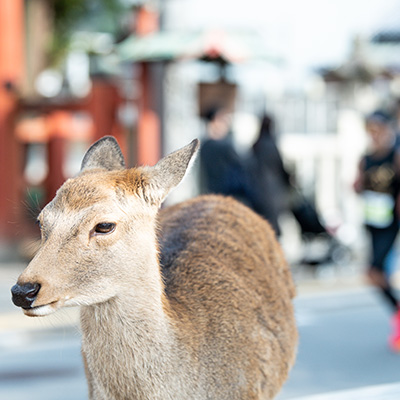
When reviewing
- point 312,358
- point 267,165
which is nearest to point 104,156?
point 312,358

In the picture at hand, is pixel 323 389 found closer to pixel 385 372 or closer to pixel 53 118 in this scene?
pixel 385 372

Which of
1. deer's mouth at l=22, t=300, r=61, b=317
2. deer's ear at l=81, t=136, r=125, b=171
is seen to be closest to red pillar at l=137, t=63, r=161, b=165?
deer's ear at l=81, t=136, r=125, b=171

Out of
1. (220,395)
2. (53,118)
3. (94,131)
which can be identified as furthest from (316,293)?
(220,395)

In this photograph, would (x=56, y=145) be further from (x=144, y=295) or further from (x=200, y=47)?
(x=144, y=295)

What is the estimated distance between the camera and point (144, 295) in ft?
11.4

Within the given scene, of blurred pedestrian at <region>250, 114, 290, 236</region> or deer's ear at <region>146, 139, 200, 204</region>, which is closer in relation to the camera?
deer's ear at <region>146, 139, 200, 204</region>

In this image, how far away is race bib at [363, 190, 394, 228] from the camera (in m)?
7.57

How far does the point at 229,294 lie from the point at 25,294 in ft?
3.93

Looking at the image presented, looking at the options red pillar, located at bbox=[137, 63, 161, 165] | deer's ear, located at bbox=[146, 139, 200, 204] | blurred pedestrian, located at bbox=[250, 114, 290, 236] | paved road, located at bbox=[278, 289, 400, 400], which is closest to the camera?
deer's ear, located at bbox=[146, 139, 200, 204]

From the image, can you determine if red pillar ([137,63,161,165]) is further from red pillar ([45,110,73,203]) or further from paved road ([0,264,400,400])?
paved road ([0,264,400,400])

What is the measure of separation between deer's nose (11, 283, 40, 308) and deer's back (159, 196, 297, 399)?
80 centimetres

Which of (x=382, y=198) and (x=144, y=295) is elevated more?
(x=144, y=295)

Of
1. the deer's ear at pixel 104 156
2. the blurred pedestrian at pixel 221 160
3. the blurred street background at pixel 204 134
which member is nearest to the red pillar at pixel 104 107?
the blurred street background at pixel 204 134

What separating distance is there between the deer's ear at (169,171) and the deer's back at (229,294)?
553 mm
